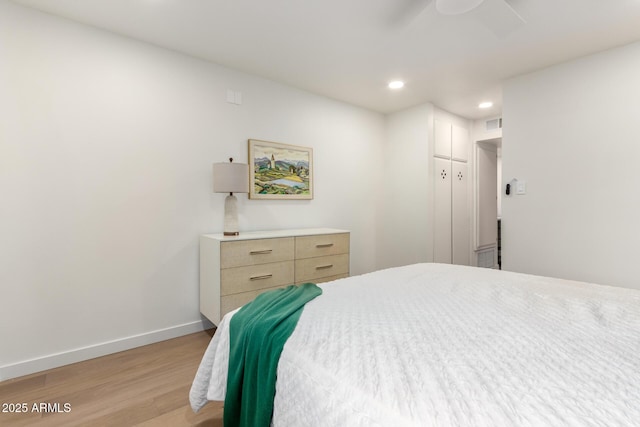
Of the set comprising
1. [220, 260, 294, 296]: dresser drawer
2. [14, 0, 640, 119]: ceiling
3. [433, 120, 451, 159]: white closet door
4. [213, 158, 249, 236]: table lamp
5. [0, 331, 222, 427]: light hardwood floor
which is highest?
[14, 0, 640, 119]: ceiling

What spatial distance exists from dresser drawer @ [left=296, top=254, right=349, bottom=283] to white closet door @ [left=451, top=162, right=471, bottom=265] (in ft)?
6.03

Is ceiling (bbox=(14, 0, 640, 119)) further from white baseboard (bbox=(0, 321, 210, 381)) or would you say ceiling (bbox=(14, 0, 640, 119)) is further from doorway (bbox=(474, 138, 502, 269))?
white baseboard (bbox=(0, 321, 210, 381))

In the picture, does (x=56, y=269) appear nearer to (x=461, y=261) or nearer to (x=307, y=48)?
(x=307, y=48)

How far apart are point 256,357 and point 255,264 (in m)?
1.46

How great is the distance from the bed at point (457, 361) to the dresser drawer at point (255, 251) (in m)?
1.08

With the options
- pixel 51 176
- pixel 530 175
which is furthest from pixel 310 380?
pixel 530 175

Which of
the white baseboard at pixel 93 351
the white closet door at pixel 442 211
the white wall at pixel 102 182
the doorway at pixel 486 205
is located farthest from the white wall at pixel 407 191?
the white baseboard at pixel 93 351

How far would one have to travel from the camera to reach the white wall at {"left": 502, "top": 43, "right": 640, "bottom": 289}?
2418 mm

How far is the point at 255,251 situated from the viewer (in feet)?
8.14

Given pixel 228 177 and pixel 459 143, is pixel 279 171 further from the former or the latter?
pixel 459 143

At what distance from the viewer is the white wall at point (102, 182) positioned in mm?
1981

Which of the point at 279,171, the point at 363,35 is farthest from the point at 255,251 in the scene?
the point at 363,35

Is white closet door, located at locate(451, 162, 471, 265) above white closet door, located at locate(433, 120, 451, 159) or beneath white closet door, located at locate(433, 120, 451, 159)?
beneath

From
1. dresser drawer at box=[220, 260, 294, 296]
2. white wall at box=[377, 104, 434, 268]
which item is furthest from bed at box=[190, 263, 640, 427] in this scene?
white wall at box=[377, 104, 434, 268]
